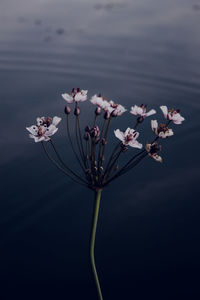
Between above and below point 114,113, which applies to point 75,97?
above

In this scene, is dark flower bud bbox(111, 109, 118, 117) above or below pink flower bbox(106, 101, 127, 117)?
below

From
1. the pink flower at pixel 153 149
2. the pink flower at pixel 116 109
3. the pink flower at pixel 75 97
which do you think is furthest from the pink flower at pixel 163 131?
the pink flower at pixel 75 97

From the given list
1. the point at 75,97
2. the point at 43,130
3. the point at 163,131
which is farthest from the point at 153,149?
the point at 43,130

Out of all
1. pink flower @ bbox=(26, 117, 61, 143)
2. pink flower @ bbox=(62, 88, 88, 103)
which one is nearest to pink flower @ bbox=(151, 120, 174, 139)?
pink flower @ bbox=(62, 88, 88, 103)

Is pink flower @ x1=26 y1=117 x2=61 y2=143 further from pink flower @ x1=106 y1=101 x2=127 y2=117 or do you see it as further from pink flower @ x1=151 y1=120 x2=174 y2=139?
pink flower @ x1=151 y1=120 x2=174 y2=139

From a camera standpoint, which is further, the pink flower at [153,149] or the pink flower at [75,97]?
the pink flower at [75,97]

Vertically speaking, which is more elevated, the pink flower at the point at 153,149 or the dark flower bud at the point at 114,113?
the dark flower bud at the point at 114,113

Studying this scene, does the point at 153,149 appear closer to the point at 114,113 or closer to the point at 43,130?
the point at 114,113

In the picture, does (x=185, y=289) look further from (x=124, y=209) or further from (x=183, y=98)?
(x=183, y=98)

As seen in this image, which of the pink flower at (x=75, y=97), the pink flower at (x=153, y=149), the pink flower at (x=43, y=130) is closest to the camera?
the pink flower at (x=153, y=149)

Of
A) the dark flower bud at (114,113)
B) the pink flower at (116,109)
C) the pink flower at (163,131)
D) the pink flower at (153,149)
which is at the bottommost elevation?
the pink flower at (153,149)

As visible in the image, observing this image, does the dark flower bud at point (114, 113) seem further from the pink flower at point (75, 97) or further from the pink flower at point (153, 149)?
the pink flower at point (153, 149)

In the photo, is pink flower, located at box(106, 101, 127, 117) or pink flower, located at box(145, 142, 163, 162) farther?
pink flower, located at box(106, 101, 127, 117)
